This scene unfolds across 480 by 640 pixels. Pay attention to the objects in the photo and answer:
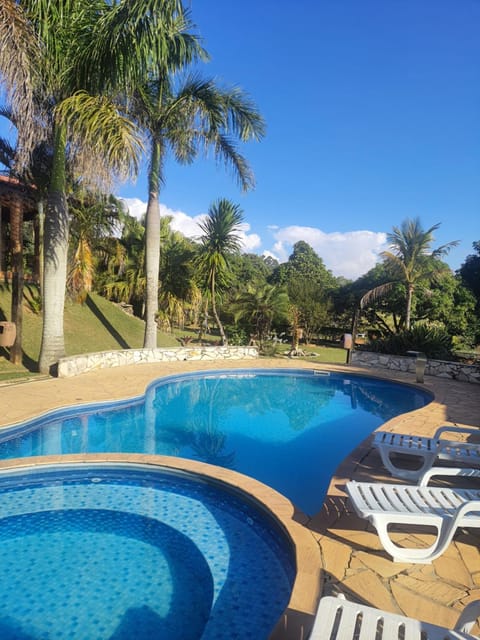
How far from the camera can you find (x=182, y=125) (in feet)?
43.0

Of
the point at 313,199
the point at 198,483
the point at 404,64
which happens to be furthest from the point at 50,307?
the point at 313,199

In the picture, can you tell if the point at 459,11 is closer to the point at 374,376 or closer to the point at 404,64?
the point at 404,64

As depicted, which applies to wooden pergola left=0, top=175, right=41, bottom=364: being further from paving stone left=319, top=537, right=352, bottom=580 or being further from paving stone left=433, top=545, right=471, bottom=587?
paving stone left=433, top=545, right=471, bottom=587

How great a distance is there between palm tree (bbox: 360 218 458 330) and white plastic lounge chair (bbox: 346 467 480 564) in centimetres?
1863

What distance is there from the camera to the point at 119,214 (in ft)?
54.6

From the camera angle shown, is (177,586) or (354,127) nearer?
(177,586)

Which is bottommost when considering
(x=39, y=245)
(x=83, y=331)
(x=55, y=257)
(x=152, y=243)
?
(x=83, y=331)

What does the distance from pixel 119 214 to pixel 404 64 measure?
11806 mm

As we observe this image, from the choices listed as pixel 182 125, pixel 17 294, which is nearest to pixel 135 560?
pixel 17 294

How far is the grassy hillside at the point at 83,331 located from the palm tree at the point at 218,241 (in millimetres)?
3645

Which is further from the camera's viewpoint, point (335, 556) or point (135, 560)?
point (135, 560)

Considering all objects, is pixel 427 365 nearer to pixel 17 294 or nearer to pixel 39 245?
pixel 17 294

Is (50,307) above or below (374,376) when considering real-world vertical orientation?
above

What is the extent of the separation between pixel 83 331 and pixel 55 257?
4995 millimetres
